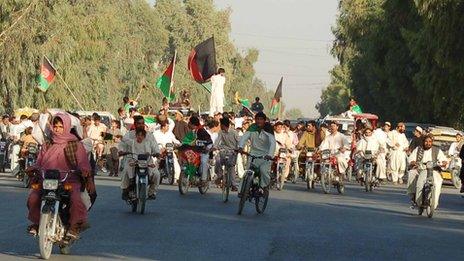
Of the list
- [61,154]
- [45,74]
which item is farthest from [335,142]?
[45,74]

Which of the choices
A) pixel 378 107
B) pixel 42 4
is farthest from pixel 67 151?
pixel 378 107

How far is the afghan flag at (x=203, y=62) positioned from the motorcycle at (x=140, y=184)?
23.8 meters

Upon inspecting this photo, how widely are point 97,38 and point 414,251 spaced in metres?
43.4

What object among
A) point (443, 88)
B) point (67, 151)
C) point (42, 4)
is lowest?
point (67, 151)

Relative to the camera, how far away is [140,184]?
21.4 meters

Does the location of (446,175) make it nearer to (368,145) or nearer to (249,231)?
(368,145)

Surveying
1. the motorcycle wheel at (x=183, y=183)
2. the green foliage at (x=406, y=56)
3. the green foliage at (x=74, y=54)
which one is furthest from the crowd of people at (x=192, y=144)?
the green foliage at (x=74, y=54)

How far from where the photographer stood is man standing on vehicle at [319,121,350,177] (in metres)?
31.6

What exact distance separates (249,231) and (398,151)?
23.7 m

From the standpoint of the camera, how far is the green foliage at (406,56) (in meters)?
39.2

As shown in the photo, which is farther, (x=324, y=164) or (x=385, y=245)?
(x=324, y=164)

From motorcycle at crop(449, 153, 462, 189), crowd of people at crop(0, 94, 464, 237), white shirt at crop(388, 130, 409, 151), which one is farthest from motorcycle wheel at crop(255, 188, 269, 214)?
white shirt at crop(388, 130, 409, 151)

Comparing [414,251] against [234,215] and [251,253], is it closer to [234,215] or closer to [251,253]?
[251,253]

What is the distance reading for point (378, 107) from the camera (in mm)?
81375
